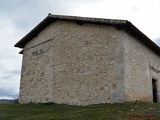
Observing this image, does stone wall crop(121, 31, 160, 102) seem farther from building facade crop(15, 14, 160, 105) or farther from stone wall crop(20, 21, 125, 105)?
stone wall crop(20, 21, 125, 105)

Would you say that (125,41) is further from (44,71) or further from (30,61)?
(30,61)

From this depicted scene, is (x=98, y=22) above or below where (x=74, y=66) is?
above

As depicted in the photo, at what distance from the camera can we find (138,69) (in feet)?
42.5

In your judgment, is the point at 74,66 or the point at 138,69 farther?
the point at 74,66

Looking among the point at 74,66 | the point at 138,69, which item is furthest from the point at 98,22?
the point at 138,69

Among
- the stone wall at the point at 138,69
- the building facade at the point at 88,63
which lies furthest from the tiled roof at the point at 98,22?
the stone wall at the point at 138,69

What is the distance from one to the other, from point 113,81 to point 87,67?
1.74 m

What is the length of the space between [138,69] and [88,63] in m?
2.78

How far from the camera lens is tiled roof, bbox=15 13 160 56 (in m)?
11.6

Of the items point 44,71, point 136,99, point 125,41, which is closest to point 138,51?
point 125,41

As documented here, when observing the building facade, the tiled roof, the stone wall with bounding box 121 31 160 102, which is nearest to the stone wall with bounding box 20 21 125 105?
the building facade

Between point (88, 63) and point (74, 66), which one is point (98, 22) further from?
point (74, 66)

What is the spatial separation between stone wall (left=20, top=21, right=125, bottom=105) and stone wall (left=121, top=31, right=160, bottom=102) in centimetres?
51

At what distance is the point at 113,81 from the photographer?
1144 centimetres
